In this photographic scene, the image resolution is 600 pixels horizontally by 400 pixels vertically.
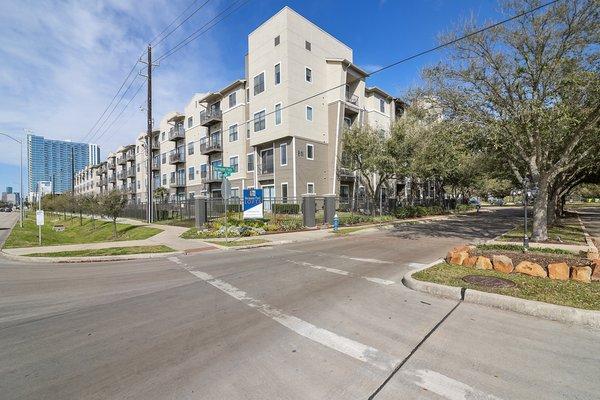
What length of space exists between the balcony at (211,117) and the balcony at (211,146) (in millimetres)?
1869

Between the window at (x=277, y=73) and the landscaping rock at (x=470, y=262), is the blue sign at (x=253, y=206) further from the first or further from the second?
the window at (x=277, y=73)

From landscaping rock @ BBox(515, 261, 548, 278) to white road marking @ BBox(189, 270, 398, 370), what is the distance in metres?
5.32

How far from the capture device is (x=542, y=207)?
1441 centimetres

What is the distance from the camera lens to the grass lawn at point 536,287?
5613 millimetres

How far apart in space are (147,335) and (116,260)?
8924mm

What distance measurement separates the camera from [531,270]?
751 cm

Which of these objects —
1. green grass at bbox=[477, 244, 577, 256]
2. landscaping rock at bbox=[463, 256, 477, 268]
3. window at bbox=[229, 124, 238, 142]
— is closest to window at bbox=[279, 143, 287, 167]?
window at bbox=[229, 124, 238, 142]

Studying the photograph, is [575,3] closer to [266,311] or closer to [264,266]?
[264,266]

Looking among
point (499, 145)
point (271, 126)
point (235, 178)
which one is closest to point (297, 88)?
point (271, 126)

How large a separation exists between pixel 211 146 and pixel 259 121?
10.1m

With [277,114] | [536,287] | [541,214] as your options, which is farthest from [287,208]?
[536,287]

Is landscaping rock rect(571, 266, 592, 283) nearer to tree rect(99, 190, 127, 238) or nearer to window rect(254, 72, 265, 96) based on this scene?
tree rect(99, 190, 127, 238)

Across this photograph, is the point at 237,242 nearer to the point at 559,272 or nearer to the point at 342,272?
the point at 342,272

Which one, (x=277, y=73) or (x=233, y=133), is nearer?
(x=277, y=73)
